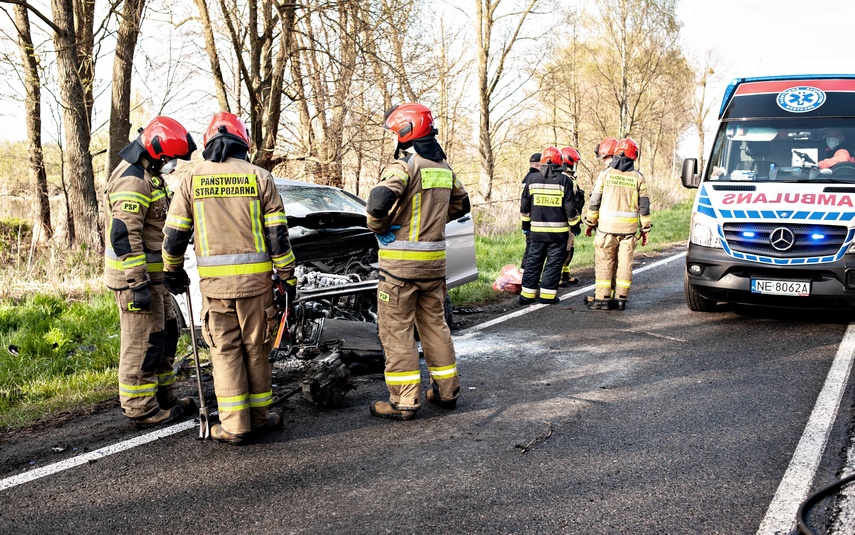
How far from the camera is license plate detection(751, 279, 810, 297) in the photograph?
6.19 m

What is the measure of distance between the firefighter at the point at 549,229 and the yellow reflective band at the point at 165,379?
15.4 feet

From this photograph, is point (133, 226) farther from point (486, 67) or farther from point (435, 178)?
point (486, 67)

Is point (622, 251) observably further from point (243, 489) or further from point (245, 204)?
point (243, 489)

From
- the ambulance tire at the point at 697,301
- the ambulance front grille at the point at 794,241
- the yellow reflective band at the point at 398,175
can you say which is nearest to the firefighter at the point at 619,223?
the ambulance tire at the point at 697,301

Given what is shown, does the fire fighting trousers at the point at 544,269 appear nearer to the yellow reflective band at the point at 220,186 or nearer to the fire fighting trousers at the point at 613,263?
the fire fighting trousers at the point at 613,263

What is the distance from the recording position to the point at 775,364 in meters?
5.35

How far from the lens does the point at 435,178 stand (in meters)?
4.46

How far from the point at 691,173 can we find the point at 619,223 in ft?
3.18

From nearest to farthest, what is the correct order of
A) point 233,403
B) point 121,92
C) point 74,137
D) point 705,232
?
1. point 233,403
2. point 705,232
3. point 74,137
4. point 121,92

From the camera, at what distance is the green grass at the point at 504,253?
8.79 metres

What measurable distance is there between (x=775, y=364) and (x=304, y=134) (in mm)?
9855

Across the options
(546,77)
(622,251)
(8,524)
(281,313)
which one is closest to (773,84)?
(622,251)

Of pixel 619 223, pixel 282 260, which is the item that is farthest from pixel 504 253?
pixel 282 260

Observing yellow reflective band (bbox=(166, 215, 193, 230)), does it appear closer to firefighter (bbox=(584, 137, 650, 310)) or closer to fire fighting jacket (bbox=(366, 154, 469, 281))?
fire fighting jacket (bbox=(366, 154, 469, 281))
